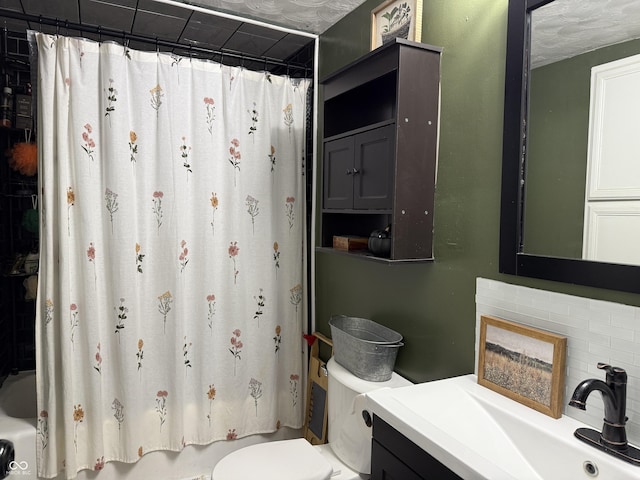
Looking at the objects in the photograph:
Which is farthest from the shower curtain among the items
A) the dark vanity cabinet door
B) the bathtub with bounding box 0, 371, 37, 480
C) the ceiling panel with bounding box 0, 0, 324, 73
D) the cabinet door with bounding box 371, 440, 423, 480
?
the cabinet door with bounding box 371, 440, 423, 480

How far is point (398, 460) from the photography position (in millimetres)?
1204

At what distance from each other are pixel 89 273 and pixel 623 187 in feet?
6.39

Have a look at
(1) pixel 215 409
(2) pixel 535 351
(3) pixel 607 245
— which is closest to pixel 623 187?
(3) pixel 607 245

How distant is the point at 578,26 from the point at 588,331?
0.78 m

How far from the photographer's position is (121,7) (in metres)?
2.16

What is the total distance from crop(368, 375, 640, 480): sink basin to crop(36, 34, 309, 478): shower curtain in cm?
115

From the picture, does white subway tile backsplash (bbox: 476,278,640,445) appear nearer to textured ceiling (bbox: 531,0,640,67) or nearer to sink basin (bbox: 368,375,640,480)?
sink basin (bbox: 368,375,640,480)

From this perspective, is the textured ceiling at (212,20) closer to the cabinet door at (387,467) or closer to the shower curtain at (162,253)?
the shower curtain at (162,253)

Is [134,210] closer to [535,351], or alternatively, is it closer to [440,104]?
[440,104]

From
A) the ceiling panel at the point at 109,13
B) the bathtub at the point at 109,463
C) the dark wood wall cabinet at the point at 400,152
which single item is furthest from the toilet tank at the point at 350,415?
the ceiling panel at the point at 109,13

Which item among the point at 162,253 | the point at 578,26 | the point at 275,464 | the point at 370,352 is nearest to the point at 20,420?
the point at 162,253

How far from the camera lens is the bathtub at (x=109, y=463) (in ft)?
6.24

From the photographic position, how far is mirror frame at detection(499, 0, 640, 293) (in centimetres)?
126

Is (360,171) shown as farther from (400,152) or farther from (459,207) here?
(459,207)
